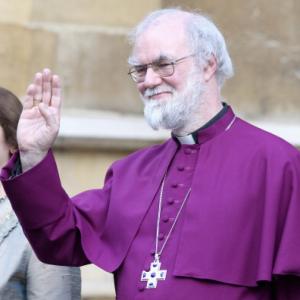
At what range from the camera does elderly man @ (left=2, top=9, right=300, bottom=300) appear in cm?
294

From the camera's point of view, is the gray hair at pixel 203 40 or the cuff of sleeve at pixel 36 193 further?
the gray hair at pixel 203 40

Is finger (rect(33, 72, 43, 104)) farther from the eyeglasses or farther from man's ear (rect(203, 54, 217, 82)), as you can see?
man's ear (rect(203, 54, 217, 82))

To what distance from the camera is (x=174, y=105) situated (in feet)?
10.2

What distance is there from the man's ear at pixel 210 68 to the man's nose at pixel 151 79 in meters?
0.18

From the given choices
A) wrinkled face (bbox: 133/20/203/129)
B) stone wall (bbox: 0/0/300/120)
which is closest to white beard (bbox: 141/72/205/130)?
wrinkled face (bbox: 133/20/203/129)

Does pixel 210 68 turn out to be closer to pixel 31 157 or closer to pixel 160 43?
pixel 160 43

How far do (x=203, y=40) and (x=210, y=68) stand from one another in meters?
0.09

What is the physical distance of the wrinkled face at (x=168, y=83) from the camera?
3113 mm

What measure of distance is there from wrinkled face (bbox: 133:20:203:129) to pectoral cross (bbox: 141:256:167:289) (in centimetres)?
42

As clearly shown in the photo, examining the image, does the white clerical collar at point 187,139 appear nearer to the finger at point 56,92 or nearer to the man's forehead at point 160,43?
the man's forehead at point 160,43

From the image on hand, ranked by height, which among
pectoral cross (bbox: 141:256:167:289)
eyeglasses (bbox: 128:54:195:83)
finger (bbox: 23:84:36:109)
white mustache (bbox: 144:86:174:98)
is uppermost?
eyeglasses (bbox: 128:54:195:83)

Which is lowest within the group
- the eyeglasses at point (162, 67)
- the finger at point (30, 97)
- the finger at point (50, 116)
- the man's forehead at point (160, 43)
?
the finger at point (50, 116)

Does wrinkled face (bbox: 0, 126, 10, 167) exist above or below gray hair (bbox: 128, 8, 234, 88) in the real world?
below

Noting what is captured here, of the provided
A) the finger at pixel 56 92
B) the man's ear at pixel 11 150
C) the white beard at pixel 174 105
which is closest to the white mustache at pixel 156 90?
the white beard at pixel 174 105
